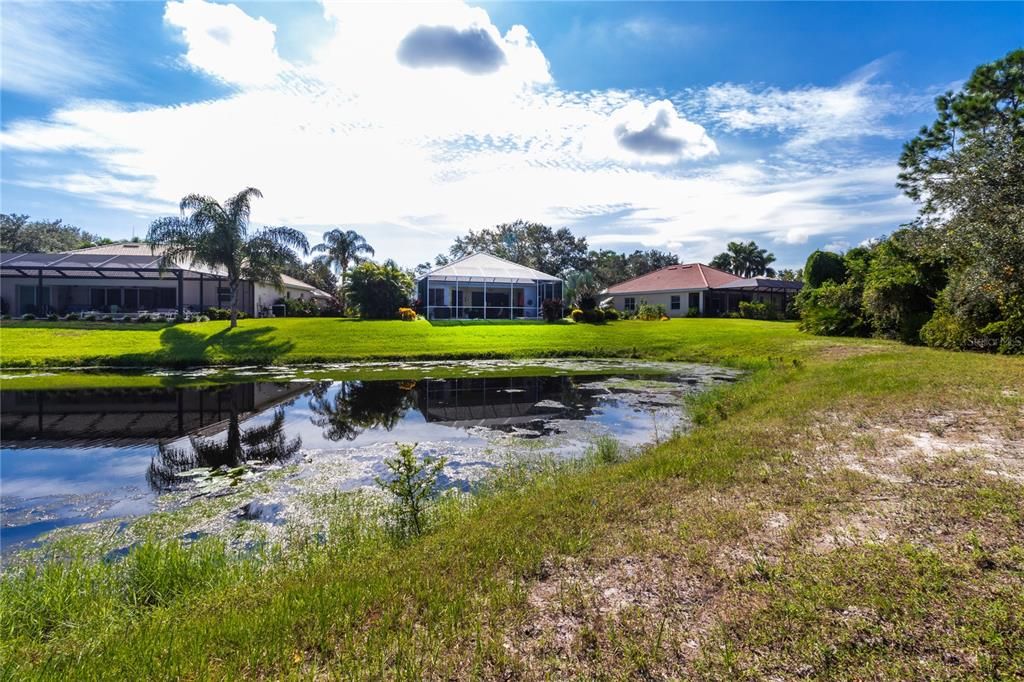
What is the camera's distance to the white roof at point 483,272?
113 feet

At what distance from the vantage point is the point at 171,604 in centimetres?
379

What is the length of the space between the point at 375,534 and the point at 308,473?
105 inches

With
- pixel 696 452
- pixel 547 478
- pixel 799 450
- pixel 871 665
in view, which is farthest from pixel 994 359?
pixel 871 665

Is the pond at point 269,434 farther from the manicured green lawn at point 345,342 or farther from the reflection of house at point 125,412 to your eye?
the manicured green lawn at point 345,342

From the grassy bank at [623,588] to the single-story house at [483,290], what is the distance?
2950 cm

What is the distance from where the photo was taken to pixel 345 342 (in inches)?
908

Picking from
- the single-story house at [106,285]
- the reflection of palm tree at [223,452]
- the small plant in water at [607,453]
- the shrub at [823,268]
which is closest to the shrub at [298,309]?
the single-story house at [106,285]

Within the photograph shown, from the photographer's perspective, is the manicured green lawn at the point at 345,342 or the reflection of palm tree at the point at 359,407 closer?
the reflection of palm tree at the point at 359,407

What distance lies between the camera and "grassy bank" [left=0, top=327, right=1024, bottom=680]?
110 inches

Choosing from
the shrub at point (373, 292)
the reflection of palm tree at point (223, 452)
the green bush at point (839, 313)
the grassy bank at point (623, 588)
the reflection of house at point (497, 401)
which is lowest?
the reflection of palm tree at point (223, 452)

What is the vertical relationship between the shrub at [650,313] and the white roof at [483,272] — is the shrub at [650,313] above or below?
below

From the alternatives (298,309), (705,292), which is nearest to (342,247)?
(298,309)

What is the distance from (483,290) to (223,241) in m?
17.8

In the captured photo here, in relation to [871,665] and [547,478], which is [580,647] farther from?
[547,478]
